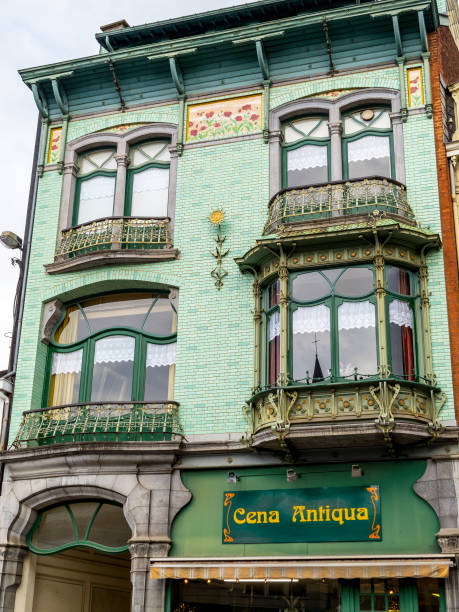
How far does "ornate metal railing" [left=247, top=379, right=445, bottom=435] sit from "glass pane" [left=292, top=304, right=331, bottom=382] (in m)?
0.61

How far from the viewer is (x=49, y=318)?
19.0m

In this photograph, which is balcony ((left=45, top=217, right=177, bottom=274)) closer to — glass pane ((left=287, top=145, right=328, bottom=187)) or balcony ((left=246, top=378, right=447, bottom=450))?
glass pane ((left=287, top=145, right=328, bottom=187))

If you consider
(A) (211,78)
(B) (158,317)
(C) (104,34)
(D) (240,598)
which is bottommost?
(D) (240,598)

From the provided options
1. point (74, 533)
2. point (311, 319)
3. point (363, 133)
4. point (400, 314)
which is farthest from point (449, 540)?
point (363, 133)

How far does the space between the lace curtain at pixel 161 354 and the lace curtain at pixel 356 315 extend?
3.87m

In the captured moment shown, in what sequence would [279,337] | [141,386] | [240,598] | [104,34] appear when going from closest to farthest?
1. [240,598]
2. [279,337]
3. [141,386]
4. [104,34]

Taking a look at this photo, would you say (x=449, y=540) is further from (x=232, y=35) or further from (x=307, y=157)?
(x=232, y=35)

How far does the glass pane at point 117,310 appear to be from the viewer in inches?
739

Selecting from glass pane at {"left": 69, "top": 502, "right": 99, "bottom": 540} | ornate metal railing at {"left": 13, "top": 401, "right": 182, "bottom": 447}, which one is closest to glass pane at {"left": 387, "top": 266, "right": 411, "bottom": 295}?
ornate metal railing at {"left": 13, "top": 401, "right": 182, "bottom": 447}

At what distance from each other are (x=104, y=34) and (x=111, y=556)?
13.8 m

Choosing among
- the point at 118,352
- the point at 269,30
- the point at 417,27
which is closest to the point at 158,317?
the point at 118,352

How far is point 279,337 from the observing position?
54.6 feet

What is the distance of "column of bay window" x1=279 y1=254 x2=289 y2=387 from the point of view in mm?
15828

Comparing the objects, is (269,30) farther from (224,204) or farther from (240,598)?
(240,598)
